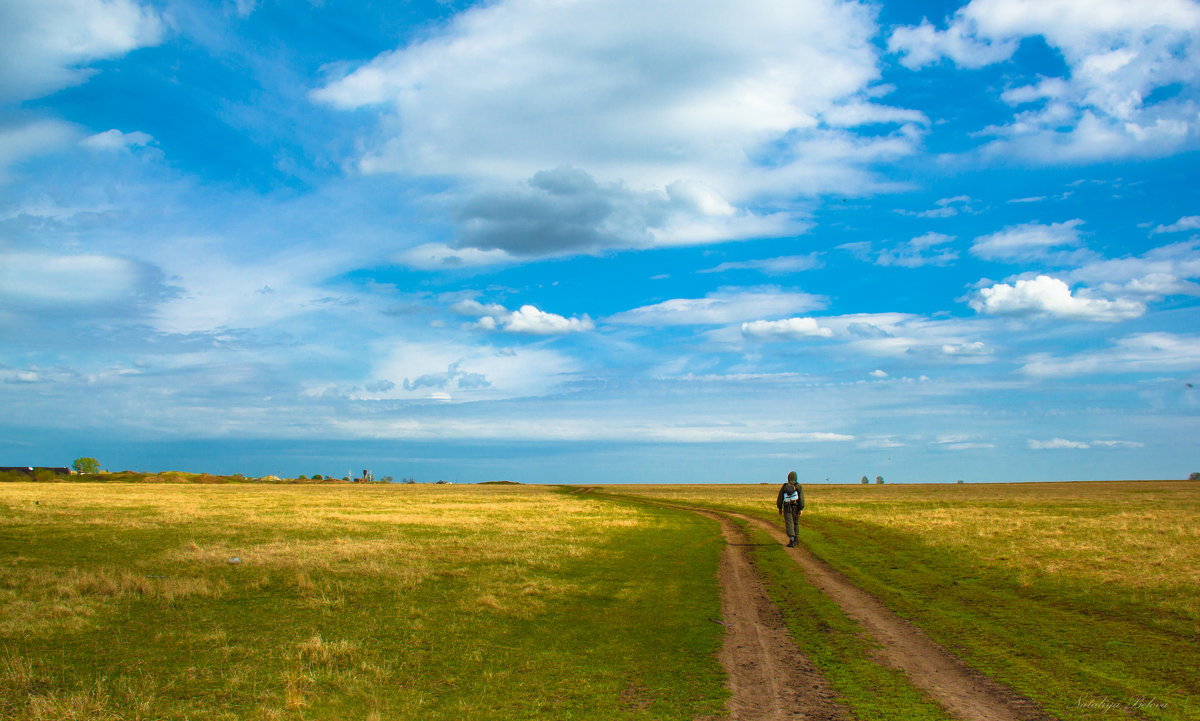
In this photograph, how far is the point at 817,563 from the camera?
2131 cm

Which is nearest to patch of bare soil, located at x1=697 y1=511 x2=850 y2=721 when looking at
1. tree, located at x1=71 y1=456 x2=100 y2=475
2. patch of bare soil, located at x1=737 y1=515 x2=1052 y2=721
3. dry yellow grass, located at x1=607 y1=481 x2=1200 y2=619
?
patch of bare soil, located at x1=737 y1=515 x2=1052 y2=721

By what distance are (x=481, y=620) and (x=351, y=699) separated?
4.91 metres

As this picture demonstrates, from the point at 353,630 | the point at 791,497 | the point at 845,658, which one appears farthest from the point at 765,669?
the point at 791,497

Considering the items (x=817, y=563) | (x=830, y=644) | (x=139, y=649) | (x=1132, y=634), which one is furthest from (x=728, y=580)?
(x=139, y=649)

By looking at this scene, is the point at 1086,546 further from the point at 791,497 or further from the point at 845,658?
the point at 845,658

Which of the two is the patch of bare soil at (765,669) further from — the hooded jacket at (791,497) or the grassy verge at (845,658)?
the hooded jacket at (791,497)

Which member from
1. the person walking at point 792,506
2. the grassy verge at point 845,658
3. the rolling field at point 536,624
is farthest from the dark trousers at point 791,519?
the grassy verge at point 845,658

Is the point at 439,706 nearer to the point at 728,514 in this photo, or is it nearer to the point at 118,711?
the point at 118,711

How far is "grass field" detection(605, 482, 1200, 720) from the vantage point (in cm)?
916

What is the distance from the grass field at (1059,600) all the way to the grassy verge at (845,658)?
4.68 ft

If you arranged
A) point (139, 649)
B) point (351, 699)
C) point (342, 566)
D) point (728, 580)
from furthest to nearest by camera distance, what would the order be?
1. point (342, 566)
2. point (728, 580)
3. point (139, 649)
4. point (351, 699)

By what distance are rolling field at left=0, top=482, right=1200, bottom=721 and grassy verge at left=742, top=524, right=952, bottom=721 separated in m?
0.05

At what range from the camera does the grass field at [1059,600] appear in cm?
916

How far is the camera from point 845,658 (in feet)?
34.4
